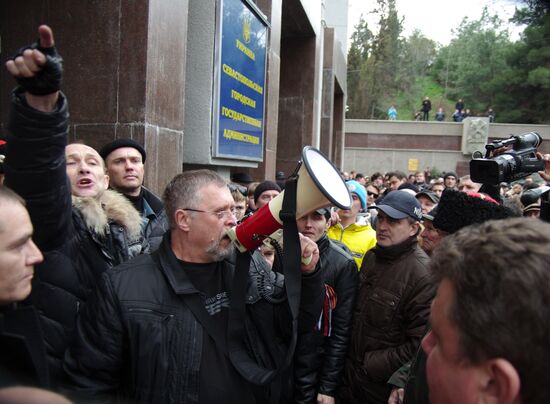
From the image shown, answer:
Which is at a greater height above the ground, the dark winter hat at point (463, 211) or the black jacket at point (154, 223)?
the dark winter hat at point (463, 211)

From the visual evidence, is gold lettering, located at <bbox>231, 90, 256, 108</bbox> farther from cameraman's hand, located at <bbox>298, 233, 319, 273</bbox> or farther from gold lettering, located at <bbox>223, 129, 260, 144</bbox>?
cameraman's hand, located at <bbox>298, 233, 319, 273</bbox>

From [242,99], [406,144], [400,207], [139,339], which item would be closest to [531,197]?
[400,207]

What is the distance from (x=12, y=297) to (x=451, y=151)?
97.4ft

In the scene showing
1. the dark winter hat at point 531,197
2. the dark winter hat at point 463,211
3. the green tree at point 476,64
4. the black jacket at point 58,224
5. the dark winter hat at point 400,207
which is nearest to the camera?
the black jacket at point 58,224

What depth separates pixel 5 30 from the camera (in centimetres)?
450

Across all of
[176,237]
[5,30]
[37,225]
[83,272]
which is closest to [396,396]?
[176,237]

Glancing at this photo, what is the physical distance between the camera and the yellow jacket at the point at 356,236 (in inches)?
180

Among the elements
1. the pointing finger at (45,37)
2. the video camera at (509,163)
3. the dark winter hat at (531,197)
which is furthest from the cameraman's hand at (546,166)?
the pointing finger at (45,37)

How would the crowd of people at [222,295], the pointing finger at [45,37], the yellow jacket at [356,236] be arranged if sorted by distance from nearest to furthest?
the crowd of people at [222,295] → the pointing finger at [45,37] → the yellow jacket at [356,236]

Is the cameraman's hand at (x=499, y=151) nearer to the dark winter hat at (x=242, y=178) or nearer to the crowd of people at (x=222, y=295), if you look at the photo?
the crowd of people at (x=222, y=295)

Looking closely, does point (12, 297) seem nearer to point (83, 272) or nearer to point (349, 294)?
point (83, 272)

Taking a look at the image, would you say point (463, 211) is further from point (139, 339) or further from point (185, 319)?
point (139, 339)

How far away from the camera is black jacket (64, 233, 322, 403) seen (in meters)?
2.00

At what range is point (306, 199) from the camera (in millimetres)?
1933
